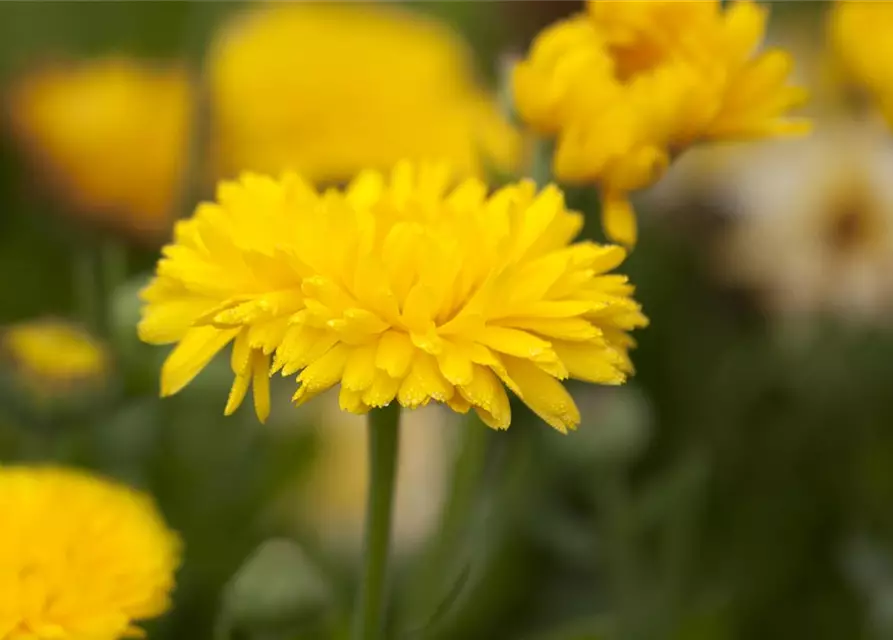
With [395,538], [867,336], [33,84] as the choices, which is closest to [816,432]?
[867,336]

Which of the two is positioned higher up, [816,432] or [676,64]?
[676,64]

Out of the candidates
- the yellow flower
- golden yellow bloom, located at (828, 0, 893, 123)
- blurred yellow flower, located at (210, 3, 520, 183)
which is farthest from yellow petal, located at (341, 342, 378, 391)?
blurred yellow flower, located at (210, 3, 520, 183)

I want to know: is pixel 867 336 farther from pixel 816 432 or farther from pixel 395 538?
pixel 395 538

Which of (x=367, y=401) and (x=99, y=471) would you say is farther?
(x=99, y=471)

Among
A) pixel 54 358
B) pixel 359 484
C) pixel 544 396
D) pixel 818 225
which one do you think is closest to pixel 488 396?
pixel 544 396

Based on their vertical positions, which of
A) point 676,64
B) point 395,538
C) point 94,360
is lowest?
point 395,538

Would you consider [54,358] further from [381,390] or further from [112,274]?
[381,390]

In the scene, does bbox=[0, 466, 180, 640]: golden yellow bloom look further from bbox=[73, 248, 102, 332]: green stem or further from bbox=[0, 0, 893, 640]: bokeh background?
bbox=[73, 248, 102, 332]: green stem

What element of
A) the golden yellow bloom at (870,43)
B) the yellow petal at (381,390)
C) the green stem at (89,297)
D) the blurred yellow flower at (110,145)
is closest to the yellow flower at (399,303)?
the yellow petal at (381,390)
